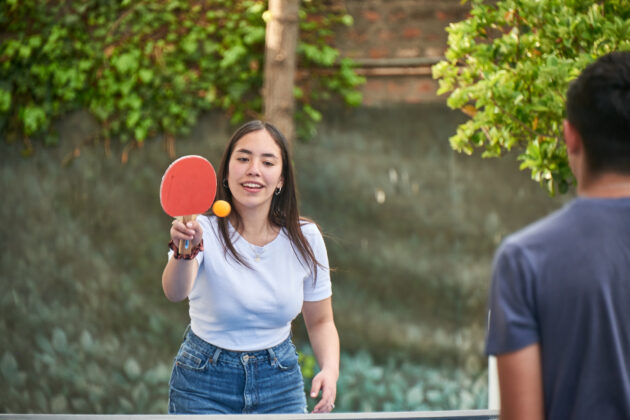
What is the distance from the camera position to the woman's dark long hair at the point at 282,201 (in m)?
2.29

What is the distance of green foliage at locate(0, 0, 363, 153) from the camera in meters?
4.82

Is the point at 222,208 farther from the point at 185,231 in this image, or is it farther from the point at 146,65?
the point at 146,65

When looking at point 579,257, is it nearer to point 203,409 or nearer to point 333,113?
point 203,409

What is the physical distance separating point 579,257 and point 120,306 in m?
4.23

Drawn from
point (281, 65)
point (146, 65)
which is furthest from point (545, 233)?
point (146, 65)

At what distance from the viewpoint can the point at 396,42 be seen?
488 centimetres

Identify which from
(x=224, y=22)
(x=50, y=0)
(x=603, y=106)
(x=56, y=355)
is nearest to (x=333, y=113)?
(x=224, y=22)

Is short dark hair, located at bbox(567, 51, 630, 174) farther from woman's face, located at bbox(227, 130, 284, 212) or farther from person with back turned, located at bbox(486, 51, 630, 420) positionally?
woman's face, located at bbox(227, 130, 284, 212)

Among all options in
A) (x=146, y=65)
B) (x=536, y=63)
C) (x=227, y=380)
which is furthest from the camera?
(x=146, y=65)

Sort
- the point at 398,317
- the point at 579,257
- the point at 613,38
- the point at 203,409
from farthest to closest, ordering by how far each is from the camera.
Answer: the point at 398,317 → the point at 613,38 → the point at 203,409 → the point at 579,257

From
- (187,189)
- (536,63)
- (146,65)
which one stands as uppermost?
(146,65)

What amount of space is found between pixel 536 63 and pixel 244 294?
5.57 feet

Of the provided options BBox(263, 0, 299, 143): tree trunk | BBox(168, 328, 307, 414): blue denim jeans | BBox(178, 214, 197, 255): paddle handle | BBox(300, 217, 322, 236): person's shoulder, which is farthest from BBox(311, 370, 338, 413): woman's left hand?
BBox(263, 0, 299, 143): tree trunk

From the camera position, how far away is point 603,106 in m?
1.14
